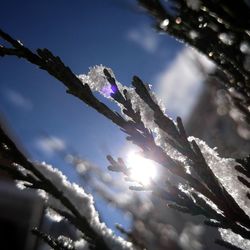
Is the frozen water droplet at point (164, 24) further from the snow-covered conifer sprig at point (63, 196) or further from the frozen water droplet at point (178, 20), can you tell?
the snow-covered conifer sprig at point (63, 196)

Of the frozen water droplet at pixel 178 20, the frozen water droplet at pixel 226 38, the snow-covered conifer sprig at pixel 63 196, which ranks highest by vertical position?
the frozen water droplet at pixel 178 20

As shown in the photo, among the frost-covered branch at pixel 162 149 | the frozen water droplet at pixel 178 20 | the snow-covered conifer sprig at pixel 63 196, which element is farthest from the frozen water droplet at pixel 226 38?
the snow-covered conifer sprig at pixel 63 196

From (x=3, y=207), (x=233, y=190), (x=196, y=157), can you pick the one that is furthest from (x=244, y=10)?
(x=3, y=207)

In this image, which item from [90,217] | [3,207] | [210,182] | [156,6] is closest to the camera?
[210,182]

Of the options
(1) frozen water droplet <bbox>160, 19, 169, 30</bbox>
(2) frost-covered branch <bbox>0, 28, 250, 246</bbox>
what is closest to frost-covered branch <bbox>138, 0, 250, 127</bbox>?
(1) frozen water droplet <bbox>160, 19, 169, 30</bbox>

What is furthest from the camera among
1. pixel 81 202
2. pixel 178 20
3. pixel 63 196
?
pixel 81 202

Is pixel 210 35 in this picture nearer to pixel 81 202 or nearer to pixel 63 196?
pixel 63 196

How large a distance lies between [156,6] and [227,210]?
164cm

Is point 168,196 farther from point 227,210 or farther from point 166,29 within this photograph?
point 166,29

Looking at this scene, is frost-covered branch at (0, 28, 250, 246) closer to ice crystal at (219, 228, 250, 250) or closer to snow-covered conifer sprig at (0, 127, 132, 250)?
snow-covered conifer sprig at (0, 127, 132, 250)

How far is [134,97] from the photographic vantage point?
2.56 metres

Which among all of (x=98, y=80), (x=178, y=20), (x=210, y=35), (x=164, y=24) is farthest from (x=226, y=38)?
(x=98, y=80)

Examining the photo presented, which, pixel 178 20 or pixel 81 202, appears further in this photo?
pixel 81 202

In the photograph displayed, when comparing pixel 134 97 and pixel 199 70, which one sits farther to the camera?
pixel 199 70
